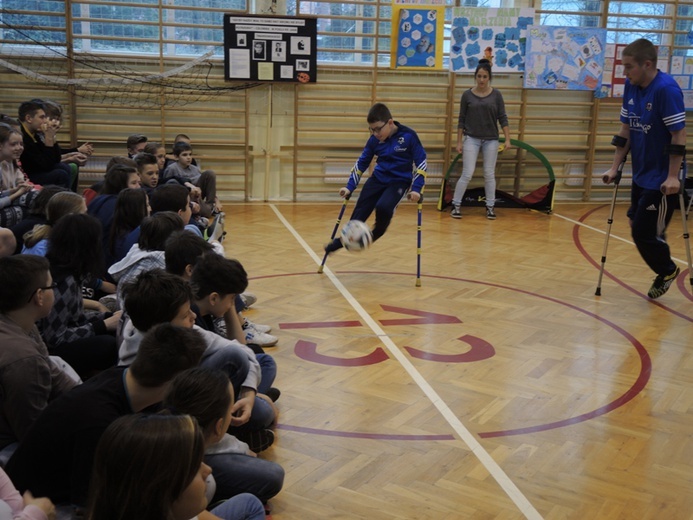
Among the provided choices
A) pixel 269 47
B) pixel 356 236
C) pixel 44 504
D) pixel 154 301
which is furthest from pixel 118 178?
pixel 269 47

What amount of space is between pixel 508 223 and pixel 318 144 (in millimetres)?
3092

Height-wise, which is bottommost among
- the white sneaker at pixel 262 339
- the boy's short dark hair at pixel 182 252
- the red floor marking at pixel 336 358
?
the red floor marking at pixel 336 358

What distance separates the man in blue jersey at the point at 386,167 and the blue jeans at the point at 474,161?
350 cm

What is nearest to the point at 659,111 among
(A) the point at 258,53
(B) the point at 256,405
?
(B) the point at 256,405

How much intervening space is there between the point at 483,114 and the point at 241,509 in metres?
8.61

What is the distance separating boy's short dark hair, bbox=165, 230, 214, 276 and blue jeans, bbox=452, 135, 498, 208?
7.09m

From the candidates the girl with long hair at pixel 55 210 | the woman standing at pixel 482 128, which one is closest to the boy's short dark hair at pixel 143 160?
the girl with long hair at pixel 55 210

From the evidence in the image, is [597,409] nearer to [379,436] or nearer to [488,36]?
[379,436]

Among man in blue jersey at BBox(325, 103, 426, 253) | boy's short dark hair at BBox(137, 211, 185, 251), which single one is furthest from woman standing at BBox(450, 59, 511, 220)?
boy's short dark hair at BBox(137, 211, 185, 251)

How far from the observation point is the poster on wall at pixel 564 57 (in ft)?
36.0

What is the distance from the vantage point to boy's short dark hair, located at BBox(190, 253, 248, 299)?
3.38 m

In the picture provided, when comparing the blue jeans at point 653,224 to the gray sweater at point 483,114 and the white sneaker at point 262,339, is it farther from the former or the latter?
the gray sweater at point 483,114

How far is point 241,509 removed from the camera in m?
2.40

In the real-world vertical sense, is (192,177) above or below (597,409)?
above
